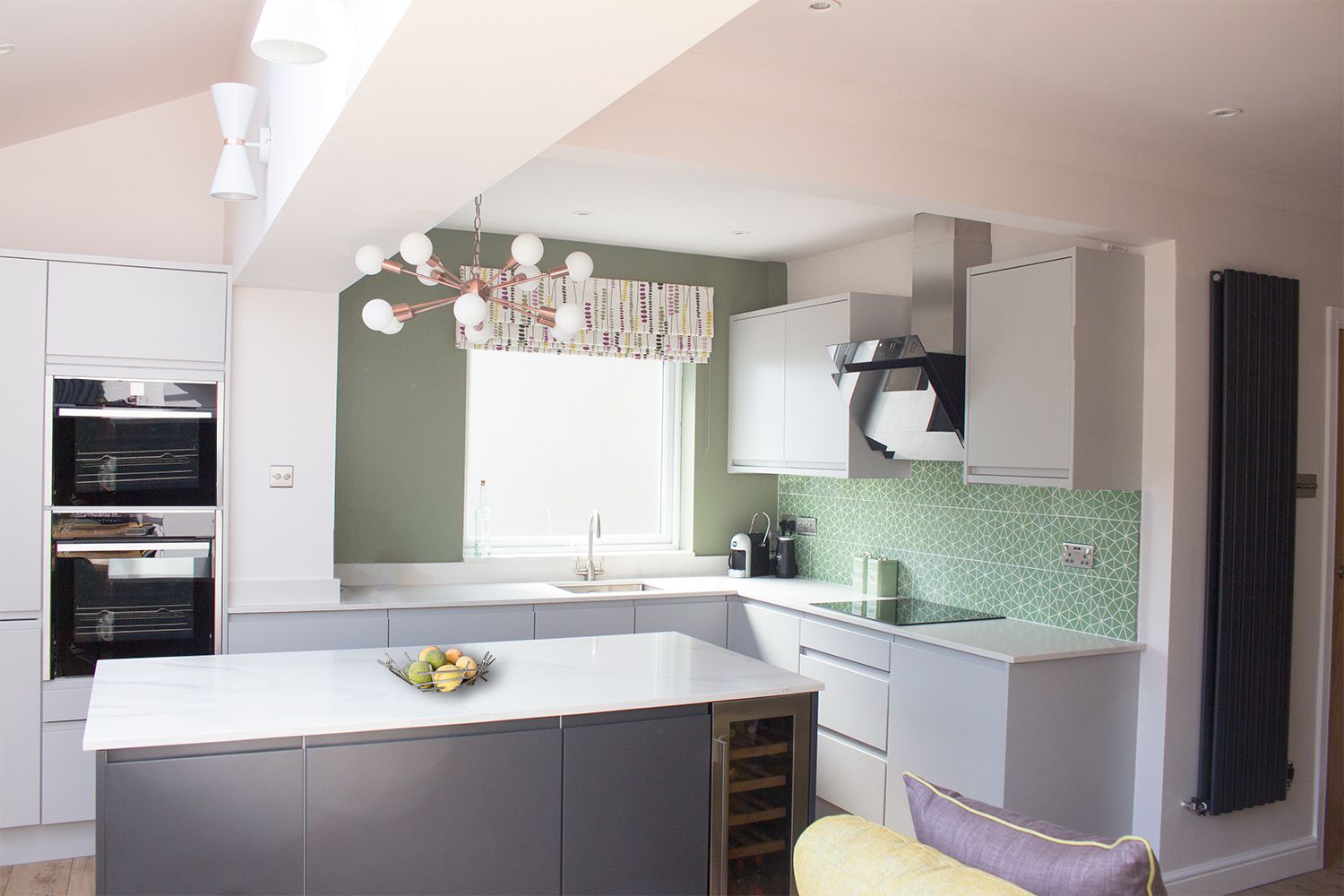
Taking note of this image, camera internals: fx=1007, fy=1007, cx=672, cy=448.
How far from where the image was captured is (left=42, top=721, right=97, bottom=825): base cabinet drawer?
12.0 feet

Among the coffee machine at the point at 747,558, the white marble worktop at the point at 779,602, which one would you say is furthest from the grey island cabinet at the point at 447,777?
the coffee machine at the point at 747,558

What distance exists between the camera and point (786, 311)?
513 cm

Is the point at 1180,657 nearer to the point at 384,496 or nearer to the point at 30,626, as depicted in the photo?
the point at 384,496

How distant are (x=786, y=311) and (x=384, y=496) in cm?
220

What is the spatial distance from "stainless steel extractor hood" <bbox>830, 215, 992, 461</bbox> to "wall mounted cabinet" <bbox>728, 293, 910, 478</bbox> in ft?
1.04

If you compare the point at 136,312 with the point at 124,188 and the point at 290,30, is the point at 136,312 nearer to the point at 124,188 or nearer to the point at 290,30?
the point at 124,188

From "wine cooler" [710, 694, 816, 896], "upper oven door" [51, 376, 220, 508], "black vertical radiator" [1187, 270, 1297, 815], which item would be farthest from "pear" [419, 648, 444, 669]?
"black vertical radiator" [1187, 270, 1297, 815]

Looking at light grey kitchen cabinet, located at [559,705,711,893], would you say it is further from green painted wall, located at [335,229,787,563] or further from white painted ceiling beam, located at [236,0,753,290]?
green painted wall, located at [335,229,787,563]

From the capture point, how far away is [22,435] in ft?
12.0

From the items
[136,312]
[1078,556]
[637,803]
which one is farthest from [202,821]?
[1078,556]

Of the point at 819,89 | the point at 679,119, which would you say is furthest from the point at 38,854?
the point at 819,89

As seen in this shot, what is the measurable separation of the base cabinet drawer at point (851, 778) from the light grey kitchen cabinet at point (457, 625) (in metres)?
1.41

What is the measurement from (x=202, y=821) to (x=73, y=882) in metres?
1.61

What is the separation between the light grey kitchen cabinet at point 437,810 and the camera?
8.18ft
